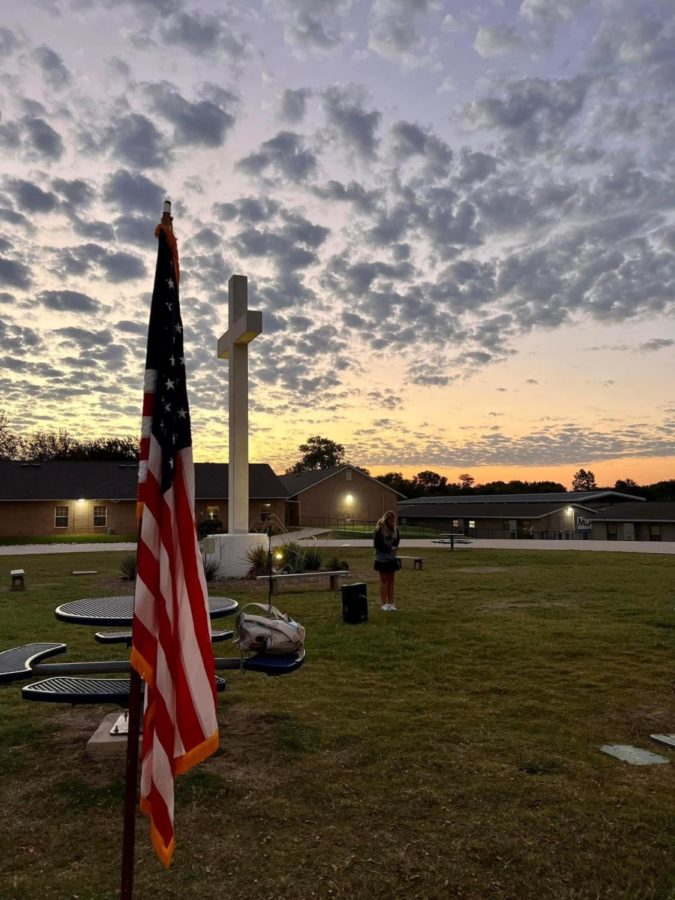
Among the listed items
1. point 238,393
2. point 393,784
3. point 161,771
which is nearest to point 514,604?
point 238,393

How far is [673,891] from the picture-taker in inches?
140

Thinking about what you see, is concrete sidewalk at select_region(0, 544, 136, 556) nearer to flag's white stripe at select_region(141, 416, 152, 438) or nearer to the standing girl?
the standing girl

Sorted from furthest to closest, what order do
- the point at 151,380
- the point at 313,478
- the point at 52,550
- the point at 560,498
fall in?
the point at 560,498, the point at 313,478, the point at 52,550, the point at 151,380

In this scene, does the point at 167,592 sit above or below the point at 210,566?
above

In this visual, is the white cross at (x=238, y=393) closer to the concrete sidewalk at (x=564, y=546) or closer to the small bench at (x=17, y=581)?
the small bench at (x=17, y=581)

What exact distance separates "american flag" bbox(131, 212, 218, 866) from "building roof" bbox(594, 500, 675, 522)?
5955 centimetres

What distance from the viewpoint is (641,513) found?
191 feet

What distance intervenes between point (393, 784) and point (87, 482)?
1750 inches

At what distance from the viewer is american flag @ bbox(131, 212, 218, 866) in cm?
294

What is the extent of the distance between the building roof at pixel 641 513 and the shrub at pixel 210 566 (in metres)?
49.0

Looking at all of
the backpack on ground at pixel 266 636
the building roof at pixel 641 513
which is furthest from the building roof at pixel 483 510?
the backpack on ground at pixel 266 636

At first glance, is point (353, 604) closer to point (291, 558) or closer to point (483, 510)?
point (291, 558)

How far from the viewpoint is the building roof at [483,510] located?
64250mm

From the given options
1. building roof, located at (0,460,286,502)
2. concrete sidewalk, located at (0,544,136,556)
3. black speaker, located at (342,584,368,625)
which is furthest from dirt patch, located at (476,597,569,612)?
building roof, located at (0,460,286,502)
